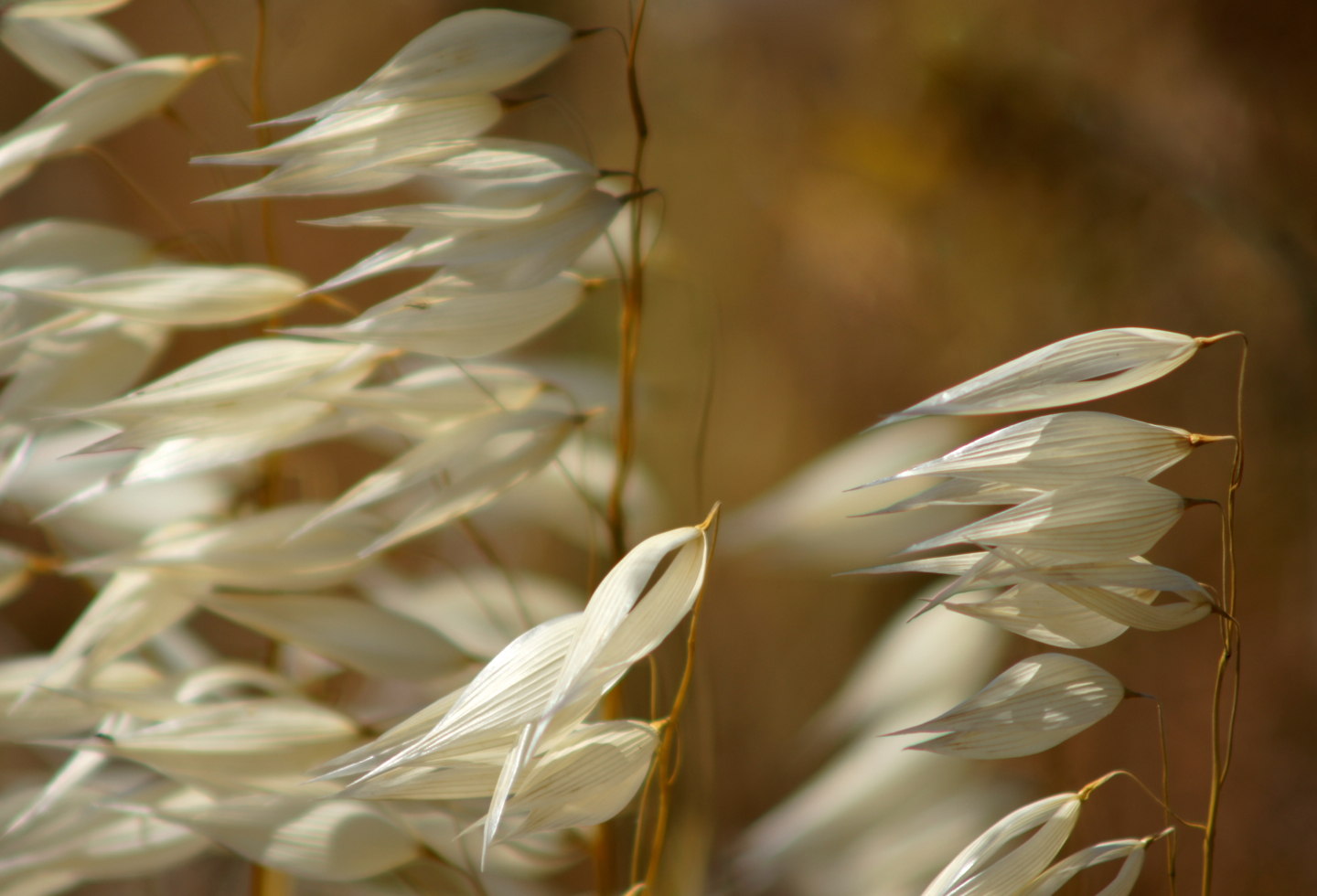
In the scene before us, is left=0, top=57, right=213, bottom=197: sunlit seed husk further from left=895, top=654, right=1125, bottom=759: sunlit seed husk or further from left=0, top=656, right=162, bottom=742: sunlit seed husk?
left=895, top=654, right=1125, bottom=759: sunlit seed husk

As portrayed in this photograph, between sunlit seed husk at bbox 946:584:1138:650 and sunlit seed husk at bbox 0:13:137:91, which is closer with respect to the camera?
sunlit seed husk at bbox 946:584:1138:650

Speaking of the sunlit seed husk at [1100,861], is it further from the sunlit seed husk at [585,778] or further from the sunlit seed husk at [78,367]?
the sunlit seed husk at [78,367]

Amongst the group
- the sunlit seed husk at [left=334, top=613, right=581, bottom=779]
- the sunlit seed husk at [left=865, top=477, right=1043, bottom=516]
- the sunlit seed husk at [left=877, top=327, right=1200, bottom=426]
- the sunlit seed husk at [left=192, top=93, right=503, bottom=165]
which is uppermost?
the sunlit seed husk at [left=192, top=93, right=503, bottom=165]

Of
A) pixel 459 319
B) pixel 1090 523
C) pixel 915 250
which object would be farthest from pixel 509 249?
pixel 915 250

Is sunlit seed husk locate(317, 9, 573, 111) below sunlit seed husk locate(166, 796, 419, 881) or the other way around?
the other way around

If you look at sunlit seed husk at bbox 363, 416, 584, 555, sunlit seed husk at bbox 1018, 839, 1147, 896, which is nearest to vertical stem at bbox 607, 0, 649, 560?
sunlit seed husk at bbox 363, 416, 584, 555

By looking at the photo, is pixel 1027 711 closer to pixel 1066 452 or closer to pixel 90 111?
pixel 1066 452

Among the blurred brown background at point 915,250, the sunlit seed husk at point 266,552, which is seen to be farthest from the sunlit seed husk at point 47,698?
the blurred brown background at point 915,250
